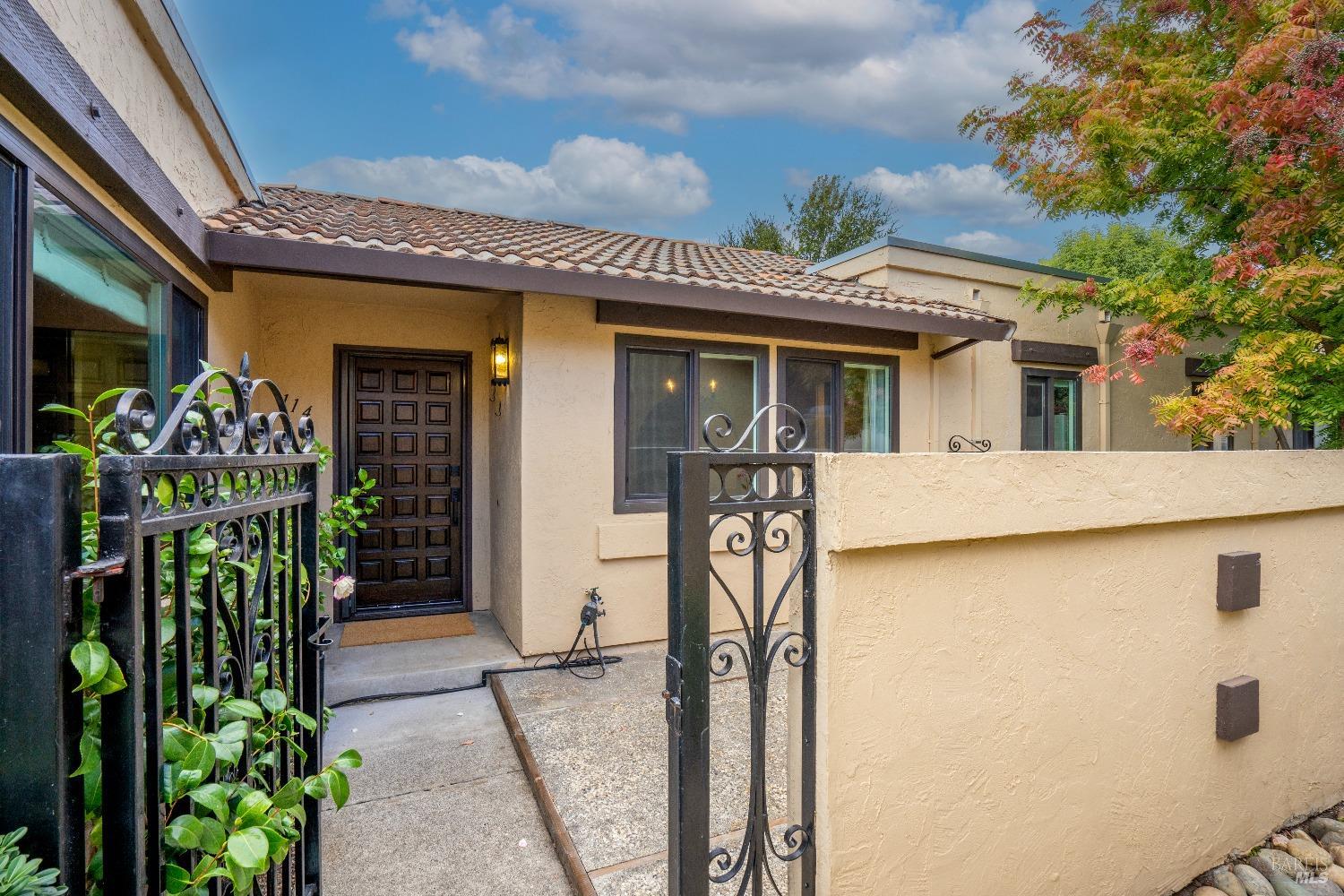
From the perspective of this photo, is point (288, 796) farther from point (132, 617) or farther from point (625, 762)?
point (625, 762)

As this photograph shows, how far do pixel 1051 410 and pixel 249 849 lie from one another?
895 cm

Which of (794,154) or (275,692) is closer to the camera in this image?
(275,692)

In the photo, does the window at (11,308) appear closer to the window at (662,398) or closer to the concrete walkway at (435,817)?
the concrete walkway at (435,817)

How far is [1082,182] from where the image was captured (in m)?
6.32

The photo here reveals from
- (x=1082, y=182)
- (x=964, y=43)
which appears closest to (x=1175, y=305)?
(x=1082, y=182)

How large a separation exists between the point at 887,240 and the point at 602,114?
19403 mm

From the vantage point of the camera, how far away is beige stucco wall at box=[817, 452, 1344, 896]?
1831mm

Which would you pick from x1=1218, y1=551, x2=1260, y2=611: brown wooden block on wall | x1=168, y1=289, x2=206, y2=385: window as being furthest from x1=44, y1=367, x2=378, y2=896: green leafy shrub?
x1=1218, y1=551, x2=1260, y2=611: brown wooden block on wall

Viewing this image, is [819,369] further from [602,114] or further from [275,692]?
[602,114]

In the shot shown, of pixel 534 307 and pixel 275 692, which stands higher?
pixel 534 307

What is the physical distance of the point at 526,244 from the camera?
5.64 m

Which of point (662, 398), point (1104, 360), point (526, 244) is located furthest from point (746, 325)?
point (1104, 360)

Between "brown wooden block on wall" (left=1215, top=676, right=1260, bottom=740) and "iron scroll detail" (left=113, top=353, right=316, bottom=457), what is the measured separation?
372cm

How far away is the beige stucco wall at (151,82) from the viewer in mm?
2574
